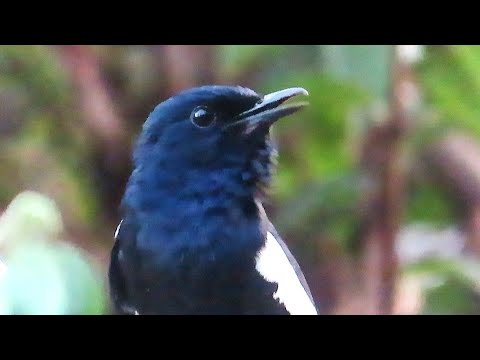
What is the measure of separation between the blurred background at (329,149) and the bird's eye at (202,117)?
329mm

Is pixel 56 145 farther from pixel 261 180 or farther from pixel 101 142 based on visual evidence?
pixel 261 180

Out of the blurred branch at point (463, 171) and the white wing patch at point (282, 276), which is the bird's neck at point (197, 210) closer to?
the white wing patch at point (282, 276)

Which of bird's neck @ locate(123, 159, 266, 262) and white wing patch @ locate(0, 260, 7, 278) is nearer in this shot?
white wing patch @ locate(0, 260, 7, 278)

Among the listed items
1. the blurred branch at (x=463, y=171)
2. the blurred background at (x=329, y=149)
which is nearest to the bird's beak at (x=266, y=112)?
the blurred background at (x=329, y=149)

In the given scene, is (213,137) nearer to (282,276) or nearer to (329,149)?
(282,276)

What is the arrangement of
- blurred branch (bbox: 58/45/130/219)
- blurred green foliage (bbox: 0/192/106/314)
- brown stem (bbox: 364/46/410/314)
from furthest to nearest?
blurred branch (bbox: 58/45/130/219) → brown stem (bbox: 364/46/410/314) → blurred green foliage (bbox: 0/192/106/314)

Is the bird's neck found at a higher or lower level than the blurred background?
lower

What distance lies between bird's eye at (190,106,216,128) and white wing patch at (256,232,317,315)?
0.14 meters

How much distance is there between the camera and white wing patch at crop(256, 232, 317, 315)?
3.26ft

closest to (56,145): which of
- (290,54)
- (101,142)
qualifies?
(101,142)

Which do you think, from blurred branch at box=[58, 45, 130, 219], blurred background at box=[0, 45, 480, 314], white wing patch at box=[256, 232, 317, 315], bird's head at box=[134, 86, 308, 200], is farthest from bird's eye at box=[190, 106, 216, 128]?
blurred branch at box=[58, 45, 130, 219]

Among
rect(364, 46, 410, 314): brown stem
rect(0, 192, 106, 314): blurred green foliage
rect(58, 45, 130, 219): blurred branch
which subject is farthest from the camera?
rect(58, 45, 130, 219): blurred branch

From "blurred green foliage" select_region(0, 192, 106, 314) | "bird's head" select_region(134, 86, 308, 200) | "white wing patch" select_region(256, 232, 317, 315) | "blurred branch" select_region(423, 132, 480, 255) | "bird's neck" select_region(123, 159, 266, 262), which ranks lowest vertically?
"blurred green foliage" select_region(0, 192, 106, 314)

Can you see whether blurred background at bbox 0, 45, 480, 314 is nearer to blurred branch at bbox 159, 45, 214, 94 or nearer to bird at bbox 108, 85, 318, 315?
blurred branch at bbox 159, 45, 214, 94
